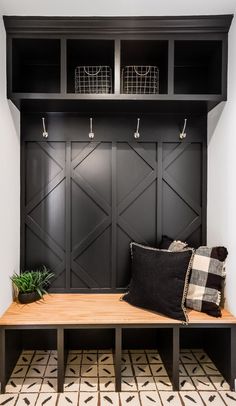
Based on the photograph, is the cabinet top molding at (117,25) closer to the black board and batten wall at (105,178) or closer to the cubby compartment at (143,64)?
the cubby compartment at (143,64)

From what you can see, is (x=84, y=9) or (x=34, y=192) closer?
(x=84, y=9)

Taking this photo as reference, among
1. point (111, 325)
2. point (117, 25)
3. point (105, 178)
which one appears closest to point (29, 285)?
point (111, 325)

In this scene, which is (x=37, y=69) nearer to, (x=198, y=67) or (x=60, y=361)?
(x=198, y=67)

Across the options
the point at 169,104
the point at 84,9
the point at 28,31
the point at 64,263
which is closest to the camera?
the point at 84,9

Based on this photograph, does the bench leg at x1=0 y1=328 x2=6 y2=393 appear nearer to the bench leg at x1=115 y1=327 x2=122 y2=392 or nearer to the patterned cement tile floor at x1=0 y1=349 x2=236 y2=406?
the patterned cement tile floor at x1=0 y1=349 x2=236 y2=406

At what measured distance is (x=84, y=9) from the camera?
6.28 ft

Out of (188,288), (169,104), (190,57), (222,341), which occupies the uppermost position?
(190,57)

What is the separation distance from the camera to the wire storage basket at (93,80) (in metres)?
2.24

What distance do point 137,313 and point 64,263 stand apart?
2.53ft

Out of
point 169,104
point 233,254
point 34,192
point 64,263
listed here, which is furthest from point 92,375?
point 169,104

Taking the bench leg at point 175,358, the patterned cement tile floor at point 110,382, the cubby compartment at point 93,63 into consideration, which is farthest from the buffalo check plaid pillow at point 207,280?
the cubby compartment at point 93,63

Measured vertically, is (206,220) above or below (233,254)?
above

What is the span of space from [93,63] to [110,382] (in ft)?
8.13

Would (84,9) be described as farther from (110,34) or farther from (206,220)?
(206,220)
